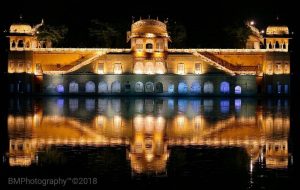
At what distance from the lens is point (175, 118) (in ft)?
112

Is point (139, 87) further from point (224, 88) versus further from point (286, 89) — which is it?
point (286, 89)

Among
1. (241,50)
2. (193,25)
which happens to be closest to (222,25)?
(193,25)

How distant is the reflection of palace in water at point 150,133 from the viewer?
66.3 feet

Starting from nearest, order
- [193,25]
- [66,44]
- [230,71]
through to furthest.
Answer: [230,71]
[66,44]
[193,25]

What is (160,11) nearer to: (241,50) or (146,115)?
(241,50)

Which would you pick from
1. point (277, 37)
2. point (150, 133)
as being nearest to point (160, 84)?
point (277, 37)

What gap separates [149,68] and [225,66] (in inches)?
296

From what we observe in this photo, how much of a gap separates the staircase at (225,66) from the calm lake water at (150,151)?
29.5 meters

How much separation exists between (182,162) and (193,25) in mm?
58877

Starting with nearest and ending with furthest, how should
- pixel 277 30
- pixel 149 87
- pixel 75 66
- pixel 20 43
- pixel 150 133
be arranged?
pixel 150 133 → pixel 75 66 → pixel 149 87 → pixel 277 30 → pixel 20 43

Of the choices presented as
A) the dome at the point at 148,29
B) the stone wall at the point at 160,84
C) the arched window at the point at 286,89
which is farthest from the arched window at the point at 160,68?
the arched window at the point at 286,89

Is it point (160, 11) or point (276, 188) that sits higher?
point (160, 11)

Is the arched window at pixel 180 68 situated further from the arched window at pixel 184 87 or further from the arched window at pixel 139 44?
the arched window at pixel 139 44

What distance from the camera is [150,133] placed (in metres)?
26.5
